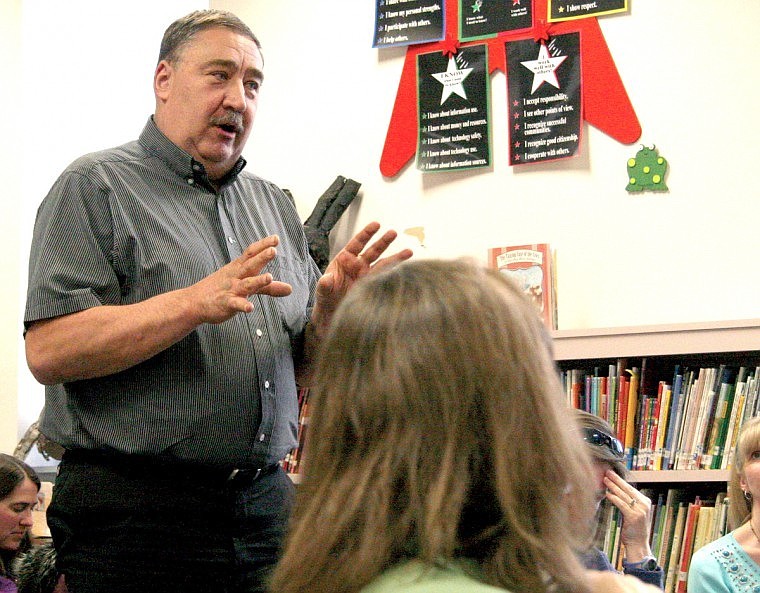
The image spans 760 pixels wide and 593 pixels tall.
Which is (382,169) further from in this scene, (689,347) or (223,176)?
(223,176)

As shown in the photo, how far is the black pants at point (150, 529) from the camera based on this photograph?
1603 mm

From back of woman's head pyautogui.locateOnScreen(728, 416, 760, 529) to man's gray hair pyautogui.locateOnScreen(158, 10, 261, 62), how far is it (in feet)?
5.25

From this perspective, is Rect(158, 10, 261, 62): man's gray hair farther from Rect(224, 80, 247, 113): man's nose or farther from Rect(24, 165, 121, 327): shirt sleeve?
Rect(24, 165, 121, 327): shirt sleeve

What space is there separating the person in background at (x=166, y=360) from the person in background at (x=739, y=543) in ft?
3.96

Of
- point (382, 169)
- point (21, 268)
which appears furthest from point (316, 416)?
point (21, 268)

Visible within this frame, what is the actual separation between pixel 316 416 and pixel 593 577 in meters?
0.29

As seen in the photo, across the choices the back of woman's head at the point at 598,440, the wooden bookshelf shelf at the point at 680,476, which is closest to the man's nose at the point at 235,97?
the back of woman's head at the point at 598,440

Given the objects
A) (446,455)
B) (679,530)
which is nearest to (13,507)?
(679,530)

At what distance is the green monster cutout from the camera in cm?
316

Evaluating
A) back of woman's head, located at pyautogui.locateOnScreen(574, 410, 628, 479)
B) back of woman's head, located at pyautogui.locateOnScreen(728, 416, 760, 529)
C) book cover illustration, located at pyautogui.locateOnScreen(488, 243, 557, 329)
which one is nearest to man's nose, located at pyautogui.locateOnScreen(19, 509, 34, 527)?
book cover illustration, located at pyautogui.locateOnScreen(488, 243, 557, 329)

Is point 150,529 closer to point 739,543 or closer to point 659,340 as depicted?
point 739,543

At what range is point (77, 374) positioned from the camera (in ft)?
5.15

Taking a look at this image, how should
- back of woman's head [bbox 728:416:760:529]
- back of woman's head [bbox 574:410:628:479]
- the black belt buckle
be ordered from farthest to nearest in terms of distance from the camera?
back of woman's head [bbox 728:416:760:529]
back of woman's head [bbox 574:410:628:479]
the black belt buckle

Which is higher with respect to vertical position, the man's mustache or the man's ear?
the man's ear
